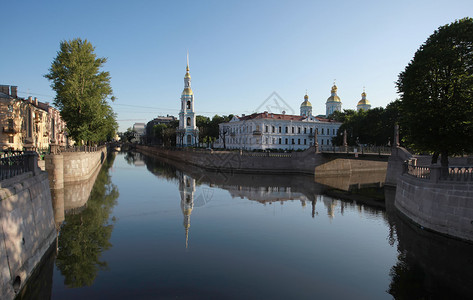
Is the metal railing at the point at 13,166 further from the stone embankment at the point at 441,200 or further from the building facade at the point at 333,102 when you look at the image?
the building facade at the point at 333,102

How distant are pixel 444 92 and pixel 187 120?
298 ft

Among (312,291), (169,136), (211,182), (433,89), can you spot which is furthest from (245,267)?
(169,136)

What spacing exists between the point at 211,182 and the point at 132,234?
24.1 metres

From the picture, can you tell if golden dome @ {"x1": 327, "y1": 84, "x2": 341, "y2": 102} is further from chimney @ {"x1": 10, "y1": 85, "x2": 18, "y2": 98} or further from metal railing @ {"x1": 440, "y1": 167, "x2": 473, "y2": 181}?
metal railing @ {"x1": 440, "y1": 167, "x2": 473, "y2": 181}

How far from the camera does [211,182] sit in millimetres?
42469

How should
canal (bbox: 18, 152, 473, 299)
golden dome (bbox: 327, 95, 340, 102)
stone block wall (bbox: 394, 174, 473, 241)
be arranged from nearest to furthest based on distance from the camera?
canal (bbox: 18, 152, 473, 299) → stone block wall (bbox: 394, 174, 473, 241) → golden dome (bbox: 327, 95, 340, 102)

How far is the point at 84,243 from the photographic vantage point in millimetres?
17062

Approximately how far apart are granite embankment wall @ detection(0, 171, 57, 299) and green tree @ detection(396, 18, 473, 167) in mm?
25338

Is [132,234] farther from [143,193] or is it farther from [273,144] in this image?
[273,144]

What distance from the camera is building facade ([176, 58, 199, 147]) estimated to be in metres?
105

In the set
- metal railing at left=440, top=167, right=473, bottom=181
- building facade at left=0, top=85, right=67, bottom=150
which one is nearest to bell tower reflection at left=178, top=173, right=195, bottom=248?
metal railing at left=440, top=167, right=473, bottom=181

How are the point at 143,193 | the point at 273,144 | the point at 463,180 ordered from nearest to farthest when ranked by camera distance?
the point at 463,180 < the point at 143,193 < the point at 273,144

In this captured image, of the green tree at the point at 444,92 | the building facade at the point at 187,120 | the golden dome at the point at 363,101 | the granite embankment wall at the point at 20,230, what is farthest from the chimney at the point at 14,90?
the golden dome at the point at 363,101

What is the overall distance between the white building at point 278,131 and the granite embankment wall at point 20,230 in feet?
215
